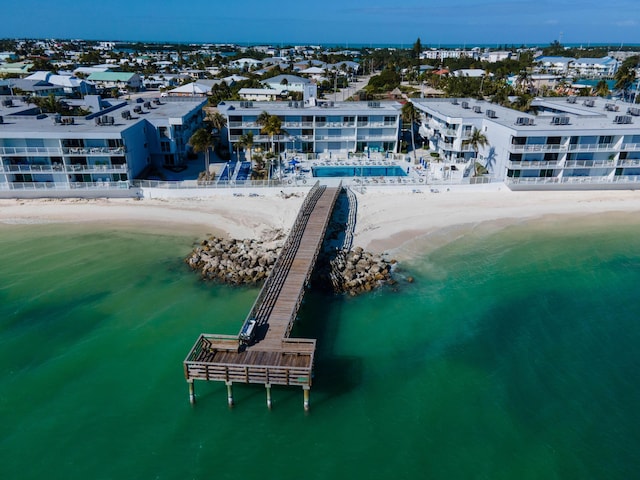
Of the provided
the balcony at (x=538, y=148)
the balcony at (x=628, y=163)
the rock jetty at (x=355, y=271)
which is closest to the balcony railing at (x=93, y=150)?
the rock jetty at (x=355, y=271)

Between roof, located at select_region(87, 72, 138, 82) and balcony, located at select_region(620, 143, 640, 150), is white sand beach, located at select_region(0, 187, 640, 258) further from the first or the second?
roof, located at select_region(87, 72, 138, 82)

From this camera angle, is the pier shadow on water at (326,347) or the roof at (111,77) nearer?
the pier shadow on water at (326,347)

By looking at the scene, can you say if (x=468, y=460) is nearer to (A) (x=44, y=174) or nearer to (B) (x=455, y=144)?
(B) (x=455, y=144)

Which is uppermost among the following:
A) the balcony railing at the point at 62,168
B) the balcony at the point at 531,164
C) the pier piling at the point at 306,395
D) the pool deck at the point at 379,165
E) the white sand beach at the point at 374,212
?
the balcony at the point at 531,164

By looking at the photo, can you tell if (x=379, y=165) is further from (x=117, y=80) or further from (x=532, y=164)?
(x=117, y=80)

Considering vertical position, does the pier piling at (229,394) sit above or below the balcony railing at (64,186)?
below

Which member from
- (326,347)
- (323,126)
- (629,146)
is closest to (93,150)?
(323,126)

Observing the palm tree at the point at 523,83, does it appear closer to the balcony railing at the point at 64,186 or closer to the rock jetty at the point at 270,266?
the rock jetty at the point at 270,266

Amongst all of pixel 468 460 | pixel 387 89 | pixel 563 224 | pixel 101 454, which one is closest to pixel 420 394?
pixel 468 460

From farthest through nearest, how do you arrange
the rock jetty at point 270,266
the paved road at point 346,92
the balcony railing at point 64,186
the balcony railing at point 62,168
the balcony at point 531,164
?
the paved road at point 346,92
the balcony at point 531,164
the balcony railing at point 64,186
the balcony railing at point 62,168
the rock jetty at point 270,266
